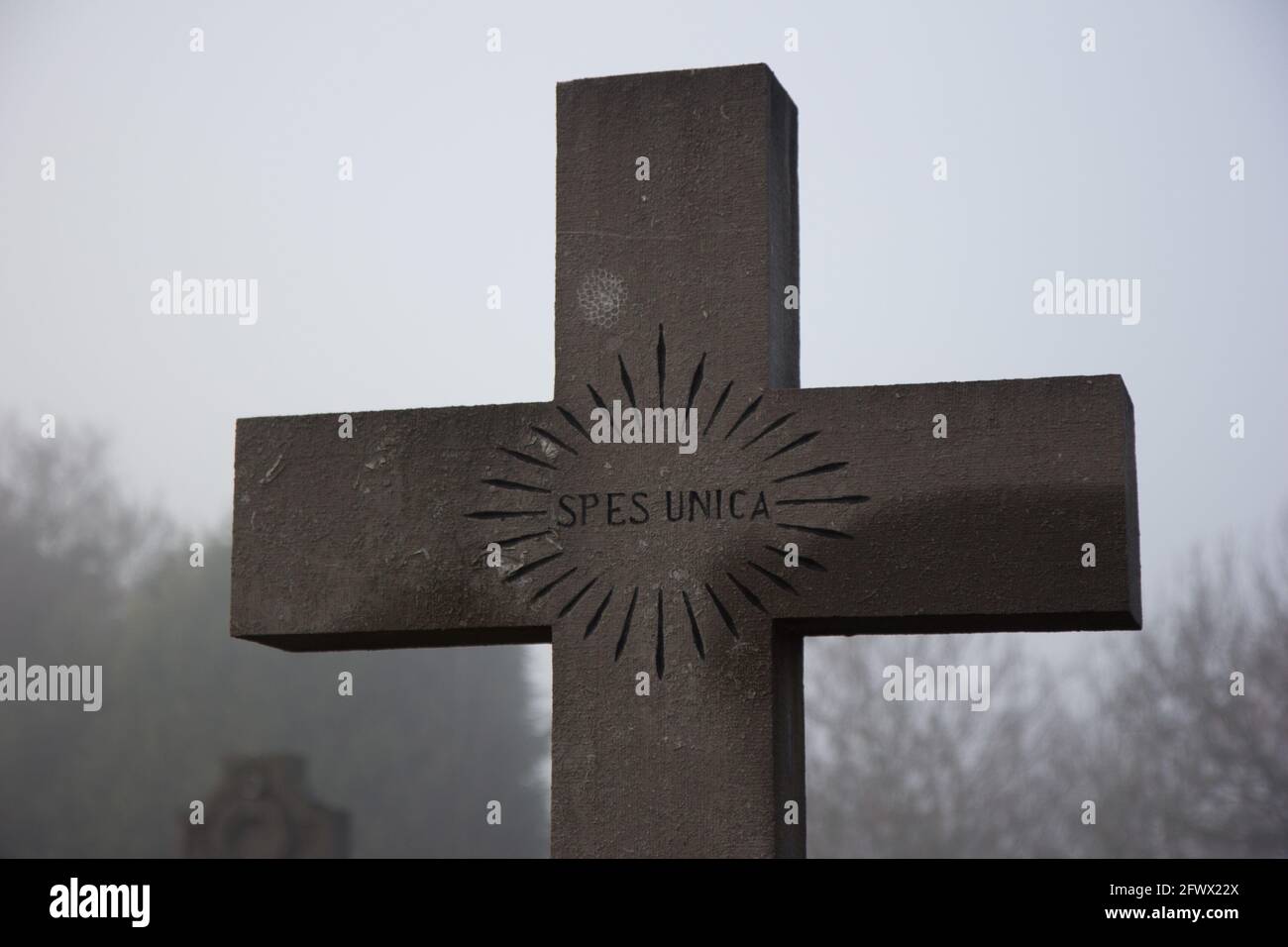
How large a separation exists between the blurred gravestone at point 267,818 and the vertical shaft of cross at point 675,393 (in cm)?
682

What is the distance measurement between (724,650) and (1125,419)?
4.11 ft

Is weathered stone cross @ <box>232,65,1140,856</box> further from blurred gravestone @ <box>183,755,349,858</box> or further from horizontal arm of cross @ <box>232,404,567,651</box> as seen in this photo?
blurred gravestone @ <box>183,755,349,858</box>

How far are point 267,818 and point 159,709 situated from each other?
1008cm

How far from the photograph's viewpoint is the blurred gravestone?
465 inches

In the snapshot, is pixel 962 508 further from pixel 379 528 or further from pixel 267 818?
pixel 267 818

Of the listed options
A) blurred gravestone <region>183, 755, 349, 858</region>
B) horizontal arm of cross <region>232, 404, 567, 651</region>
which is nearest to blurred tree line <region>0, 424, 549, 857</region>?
blurred gravestone <region>183, 755, 349, 858</region>

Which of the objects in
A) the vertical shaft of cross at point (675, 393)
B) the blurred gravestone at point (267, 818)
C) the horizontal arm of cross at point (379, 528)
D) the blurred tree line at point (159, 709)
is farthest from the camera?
the blurred tree line at point (159, 709)

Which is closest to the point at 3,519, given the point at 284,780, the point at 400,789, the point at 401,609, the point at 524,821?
the point at 400,789

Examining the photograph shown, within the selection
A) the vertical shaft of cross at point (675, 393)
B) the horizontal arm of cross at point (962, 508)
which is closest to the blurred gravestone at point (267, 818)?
the vertical shaft of cross at point (675, 393)

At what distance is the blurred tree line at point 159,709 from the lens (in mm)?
21141

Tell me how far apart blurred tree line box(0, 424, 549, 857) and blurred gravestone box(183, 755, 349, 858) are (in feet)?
21.6

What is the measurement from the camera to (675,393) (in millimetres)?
5195

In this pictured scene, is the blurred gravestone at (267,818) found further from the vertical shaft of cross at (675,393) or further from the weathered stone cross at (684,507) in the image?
the vertical shaft of cross at (675,393)

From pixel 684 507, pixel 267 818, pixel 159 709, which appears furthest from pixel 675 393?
pixel 159 709
